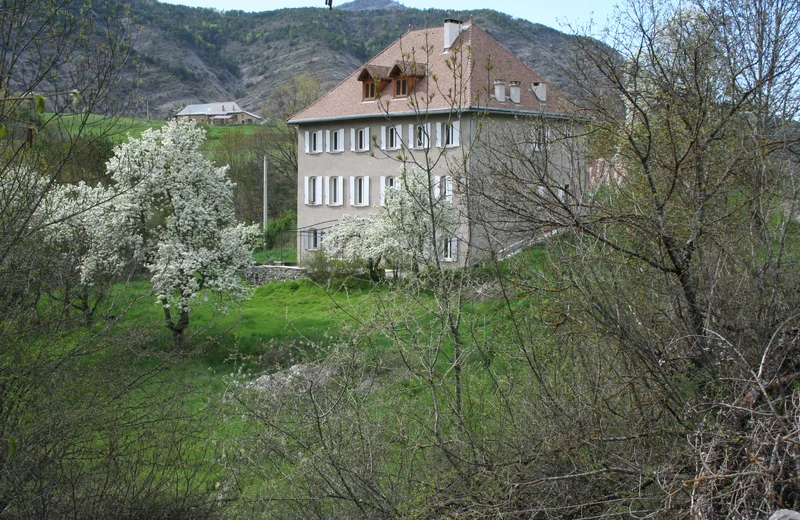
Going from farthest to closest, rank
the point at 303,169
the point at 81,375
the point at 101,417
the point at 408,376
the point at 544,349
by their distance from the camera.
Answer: the point at 303,169
the point at 81,375
the point at 101,417
the point at 408,376
the point at 544,349

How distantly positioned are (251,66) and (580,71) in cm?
11735

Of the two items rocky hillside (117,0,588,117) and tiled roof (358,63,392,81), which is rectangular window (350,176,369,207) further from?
rocky hillside (117,0,588,117)

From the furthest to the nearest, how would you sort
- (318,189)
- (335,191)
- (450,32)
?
1. (318,189)
2. (335,191)
3. (450,32)

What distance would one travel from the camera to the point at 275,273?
3653 cm

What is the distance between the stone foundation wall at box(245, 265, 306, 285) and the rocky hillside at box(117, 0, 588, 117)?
5443 cm

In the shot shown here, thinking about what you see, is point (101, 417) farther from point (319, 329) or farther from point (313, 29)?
point (313, 29)

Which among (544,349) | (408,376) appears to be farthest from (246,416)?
(544,349)

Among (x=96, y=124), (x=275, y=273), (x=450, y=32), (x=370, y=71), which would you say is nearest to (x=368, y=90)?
(x=370, y=71)

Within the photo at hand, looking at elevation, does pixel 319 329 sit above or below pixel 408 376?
below

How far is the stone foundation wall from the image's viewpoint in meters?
35.7

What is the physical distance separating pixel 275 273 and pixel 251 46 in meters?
93.7

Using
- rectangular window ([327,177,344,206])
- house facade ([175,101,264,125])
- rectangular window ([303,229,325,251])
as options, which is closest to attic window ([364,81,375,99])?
rectangular window ([327,177,344,206])

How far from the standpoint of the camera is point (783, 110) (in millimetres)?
7086

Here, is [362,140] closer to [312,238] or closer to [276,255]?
[312,238]
